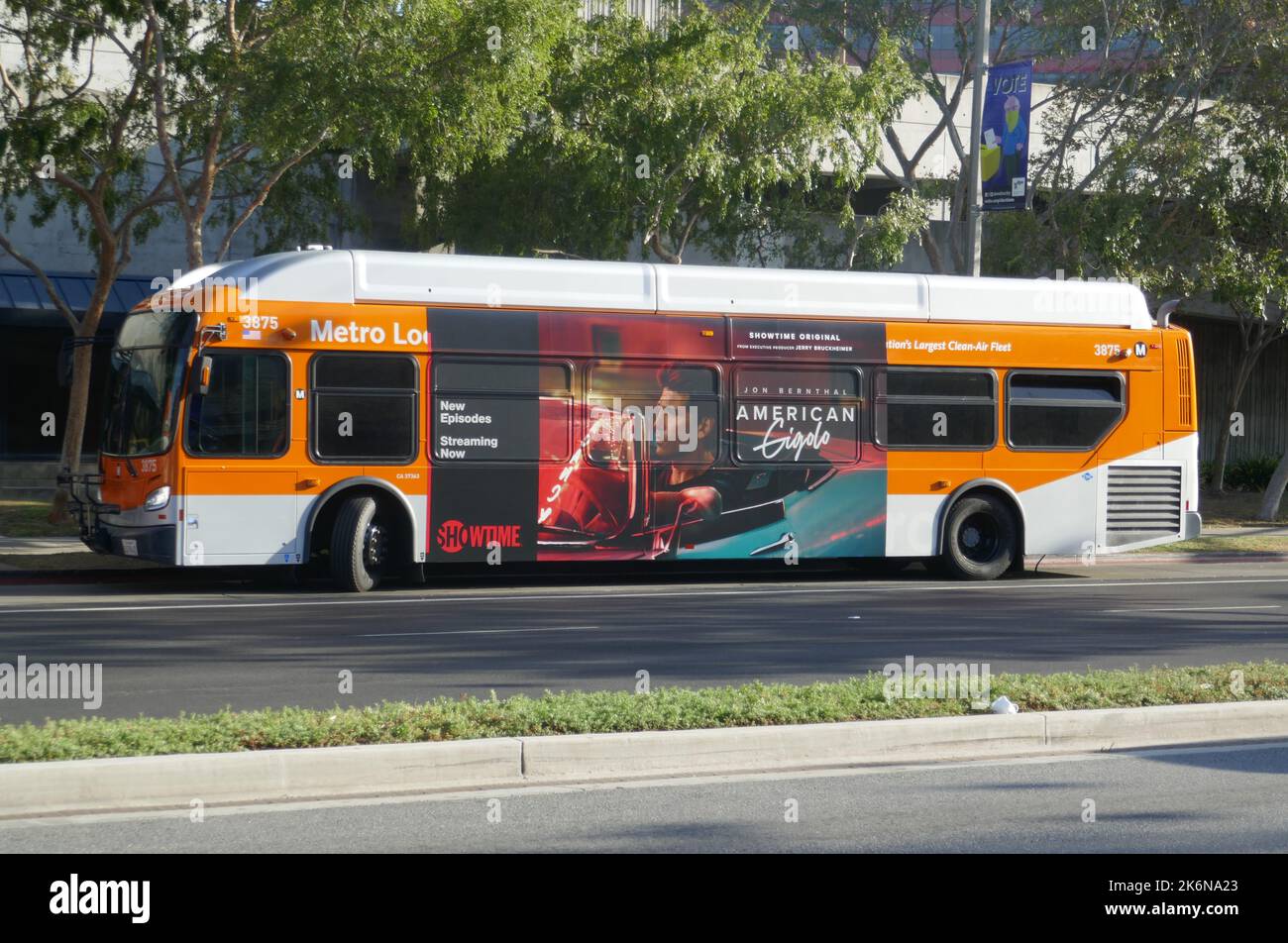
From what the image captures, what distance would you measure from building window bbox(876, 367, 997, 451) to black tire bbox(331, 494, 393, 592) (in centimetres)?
624

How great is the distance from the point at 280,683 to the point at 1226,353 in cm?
3409

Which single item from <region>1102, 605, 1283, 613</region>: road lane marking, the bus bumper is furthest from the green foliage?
the bus bumper

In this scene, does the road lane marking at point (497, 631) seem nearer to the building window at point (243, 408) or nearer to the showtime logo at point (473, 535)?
the showtime logo at point (473, 535)

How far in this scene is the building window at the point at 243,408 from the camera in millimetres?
14859

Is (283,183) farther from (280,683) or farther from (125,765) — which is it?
(125,765)

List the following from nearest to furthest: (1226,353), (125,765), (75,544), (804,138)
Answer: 1. (125,765)
2. (75,544)
3. (804,138)
4. (1226,353)

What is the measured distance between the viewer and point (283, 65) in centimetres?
1748

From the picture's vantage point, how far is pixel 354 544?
15320 mm

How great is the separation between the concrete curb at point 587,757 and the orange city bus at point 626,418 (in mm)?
8267

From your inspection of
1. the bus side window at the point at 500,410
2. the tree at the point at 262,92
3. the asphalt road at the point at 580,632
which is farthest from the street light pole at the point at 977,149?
the bus side window at the point at 500,410

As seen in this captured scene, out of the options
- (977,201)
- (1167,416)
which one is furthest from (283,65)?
(1167,416)

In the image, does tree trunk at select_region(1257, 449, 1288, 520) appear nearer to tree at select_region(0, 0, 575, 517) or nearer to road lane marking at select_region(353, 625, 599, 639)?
tree at select_region(0, 0, 575, 517)

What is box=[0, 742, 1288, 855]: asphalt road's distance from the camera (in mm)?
6160
